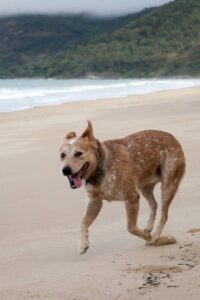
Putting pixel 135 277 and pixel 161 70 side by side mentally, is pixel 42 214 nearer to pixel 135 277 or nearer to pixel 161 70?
pixel 135 277

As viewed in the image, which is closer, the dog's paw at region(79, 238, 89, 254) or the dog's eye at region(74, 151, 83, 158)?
the dog's eye at region(74, 151, 83, 158)

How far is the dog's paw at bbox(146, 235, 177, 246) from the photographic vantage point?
5.97m

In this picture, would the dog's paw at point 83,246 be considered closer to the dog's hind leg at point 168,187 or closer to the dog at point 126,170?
the dog at point 126,170

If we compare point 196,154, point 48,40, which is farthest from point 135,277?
point 48,40

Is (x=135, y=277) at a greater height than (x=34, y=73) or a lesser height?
greater

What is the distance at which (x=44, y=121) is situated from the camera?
19.5 metres

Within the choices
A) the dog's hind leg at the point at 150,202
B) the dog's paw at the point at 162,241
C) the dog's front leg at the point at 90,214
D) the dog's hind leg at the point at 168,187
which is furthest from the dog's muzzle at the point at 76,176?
the dog's hind leg at the point at 150,202

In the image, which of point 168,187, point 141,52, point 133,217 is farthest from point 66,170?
point 141,52

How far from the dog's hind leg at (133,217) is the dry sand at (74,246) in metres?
0.10

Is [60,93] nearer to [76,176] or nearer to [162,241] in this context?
[162,241]

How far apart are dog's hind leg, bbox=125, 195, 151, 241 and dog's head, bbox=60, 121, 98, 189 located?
0.47m

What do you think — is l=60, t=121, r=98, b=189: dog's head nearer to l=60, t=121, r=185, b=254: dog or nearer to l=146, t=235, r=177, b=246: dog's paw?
l=60, t=121, r=185, b=254: dog

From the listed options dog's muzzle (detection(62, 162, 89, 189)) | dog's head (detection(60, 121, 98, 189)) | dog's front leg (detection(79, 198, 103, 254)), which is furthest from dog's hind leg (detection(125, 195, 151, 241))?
dog's muzzle (detection(62, 162, 89, 189))

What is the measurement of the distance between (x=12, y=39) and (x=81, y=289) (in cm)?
16819
